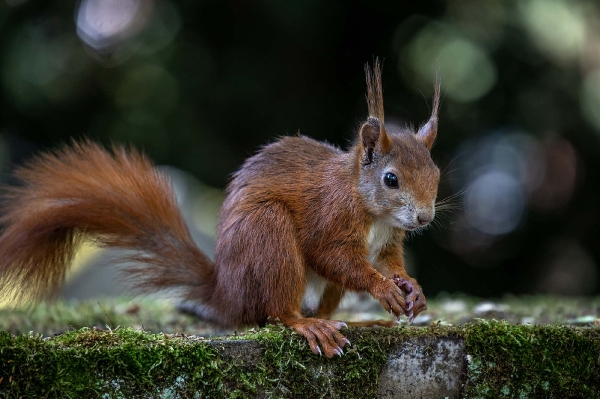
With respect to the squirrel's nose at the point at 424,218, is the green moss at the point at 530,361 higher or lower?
lower

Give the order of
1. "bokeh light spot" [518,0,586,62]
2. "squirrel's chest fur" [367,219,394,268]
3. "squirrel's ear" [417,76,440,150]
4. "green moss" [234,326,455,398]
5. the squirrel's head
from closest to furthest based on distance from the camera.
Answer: "green moss" [234,326,455,398] < the squirrel's head < "squirrel's chest fur" [367,219,394,268] < "squirrel's ear" [417,76,440,150] < "bokeh light spot" [518,0,586,62]

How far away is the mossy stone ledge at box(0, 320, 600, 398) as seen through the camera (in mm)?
1552

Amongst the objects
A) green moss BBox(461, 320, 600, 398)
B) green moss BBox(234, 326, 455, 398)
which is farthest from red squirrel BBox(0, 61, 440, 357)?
green moss BBox(461, 320, 600, 398)

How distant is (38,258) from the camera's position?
6.98 feet

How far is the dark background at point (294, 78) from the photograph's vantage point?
155 inches

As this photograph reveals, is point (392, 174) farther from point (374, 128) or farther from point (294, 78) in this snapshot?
point (294, 78)

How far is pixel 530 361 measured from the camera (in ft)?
5.94

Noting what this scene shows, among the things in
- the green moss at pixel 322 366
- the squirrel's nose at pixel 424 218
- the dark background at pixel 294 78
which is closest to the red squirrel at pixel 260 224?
the squirrel's nose at pixel 424 218

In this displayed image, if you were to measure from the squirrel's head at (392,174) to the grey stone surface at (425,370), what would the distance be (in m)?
0.40

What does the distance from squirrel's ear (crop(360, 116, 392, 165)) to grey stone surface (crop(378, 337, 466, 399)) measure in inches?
25.1

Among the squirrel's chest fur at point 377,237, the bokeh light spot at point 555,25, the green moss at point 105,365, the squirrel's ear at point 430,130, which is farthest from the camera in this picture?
the bokeh light spot at point 555,25

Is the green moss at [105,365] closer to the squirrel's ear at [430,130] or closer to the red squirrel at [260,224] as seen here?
the red squirrel at [260,224]

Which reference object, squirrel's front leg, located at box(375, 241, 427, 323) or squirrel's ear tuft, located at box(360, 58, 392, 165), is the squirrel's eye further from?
squirrel's front leg, located at box(375, 241, 427, 323)

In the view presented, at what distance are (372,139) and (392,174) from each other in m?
0.14
